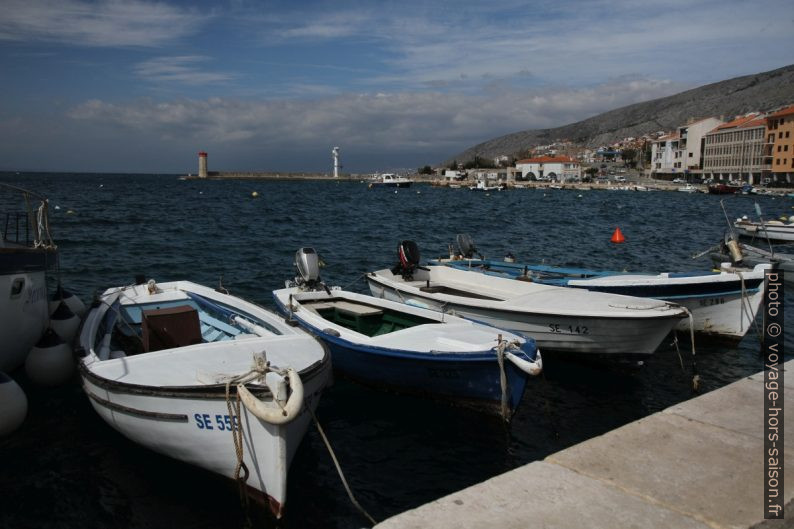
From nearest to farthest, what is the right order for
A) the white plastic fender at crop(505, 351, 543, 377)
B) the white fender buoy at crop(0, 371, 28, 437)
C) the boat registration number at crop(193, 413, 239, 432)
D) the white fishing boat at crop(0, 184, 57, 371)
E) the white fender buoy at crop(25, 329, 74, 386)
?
1. the boat registration number at crop(193, 413, 239, 432)
2. the white plastic fender at crop(505, 351, 543, 377)
3. the white fender buoy at crop(0, 371, 28, 437)
4. the white fishing boat at crop(0, 184, 57, 371)
5. the white fender buoy at crop(25, 329, 74, 386)

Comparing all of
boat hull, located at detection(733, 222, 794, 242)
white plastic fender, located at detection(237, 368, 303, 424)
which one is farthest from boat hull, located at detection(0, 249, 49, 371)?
boat hull, located at detection(733, 222, 794, 242)

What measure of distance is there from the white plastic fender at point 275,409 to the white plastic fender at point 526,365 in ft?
10.5

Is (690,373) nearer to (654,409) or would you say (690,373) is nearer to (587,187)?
(654,409)

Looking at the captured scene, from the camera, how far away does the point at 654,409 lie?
10312mm

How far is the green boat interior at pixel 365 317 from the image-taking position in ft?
37.6

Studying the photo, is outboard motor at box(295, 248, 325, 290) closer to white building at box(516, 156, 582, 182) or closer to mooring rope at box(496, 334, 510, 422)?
mooring rope at box(496, 334, 510, 422)

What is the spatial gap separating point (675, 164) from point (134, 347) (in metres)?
Result: 152

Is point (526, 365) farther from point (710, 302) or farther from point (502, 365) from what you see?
point (710, 302)

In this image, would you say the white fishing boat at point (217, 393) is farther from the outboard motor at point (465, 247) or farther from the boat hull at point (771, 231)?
the boat hull at point (771, 231)

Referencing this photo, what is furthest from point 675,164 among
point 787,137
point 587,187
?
point 787,137

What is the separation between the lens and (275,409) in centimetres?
616

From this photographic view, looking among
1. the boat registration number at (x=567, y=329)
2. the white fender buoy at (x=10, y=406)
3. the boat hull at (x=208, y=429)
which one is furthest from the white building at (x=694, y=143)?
the white fender buoy at (x=10, y=406)

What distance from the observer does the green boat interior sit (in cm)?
1146

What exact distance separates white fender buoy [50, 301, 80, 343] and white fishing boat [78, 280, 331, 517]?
163 cm
